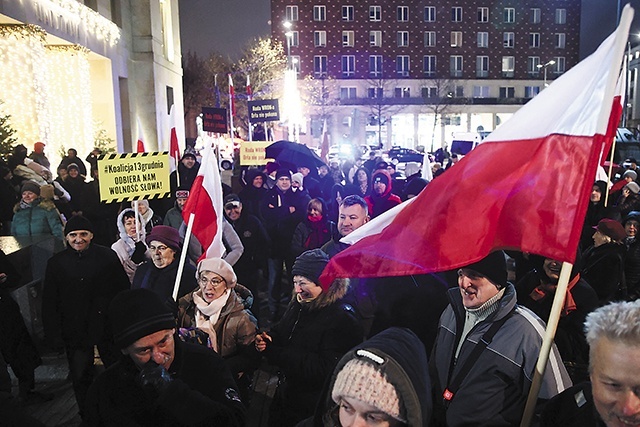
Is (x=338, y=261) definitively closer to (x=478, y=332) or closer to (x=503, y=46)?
(x=478, y=332)

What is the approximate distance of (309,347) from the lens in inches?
135

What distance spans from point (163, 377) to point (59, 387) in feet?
13.0

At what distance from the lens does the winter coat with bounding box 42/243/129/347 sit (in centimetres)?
482

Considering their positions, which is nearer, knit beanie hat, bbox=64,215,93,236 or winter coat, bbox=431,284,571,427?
winter coat, bbox=431,284,571,427

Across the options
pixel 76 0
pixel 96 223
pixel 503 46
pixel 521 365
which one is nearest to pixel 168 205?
pixel 96 223

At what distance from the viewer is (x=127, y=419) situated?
2451mm

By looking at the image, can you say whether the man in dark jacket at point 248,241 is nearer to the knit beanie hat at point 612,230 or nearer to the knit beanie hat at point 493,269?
the knit beanie hat at point 612,230

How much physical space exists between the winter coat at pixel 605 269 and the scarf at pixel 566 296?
959mm

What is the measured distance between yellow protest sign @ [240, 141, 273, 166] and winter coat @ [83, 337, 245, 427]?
10644mm

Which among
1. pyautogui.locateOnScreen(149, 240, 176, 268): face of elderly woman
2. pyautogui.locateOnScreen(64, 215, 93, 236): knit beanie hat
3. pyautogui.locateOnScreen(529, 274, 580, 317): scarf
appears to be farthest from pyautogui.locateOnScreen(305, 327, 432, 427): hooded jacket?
pyautogui.locateOnScreen(64, 215, 93, 236): knit beanie hat

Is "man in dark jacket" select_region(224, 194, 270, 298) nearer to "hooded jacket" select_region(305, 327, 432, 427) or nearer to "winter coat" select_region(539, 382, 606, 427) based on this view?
"hooded jacket" select_region(305, 327, 432, 427)

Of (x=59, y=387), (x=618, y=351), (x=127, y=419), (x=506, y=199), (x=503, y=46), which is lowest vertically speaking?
(x=59, y=387)

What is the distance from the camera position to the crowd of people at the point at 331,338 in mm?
2055

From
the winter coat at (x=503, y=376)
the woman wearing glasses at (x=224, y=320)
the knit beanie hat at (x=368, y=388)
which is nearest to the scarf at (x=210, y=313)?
the woman wearing glasses at (x=224, y=320)
